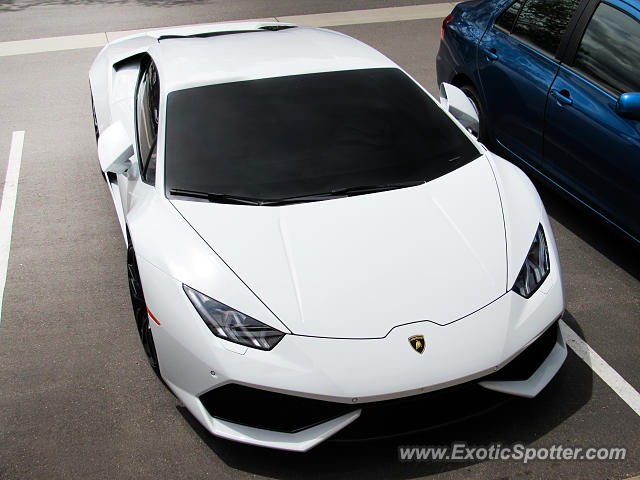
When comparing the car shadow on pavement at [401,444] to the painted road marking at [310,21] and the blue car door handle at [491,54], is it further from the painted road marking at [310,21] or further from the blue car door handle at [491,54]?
the painted road marking at [310,21]

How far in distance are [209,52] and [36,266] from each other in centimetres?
191

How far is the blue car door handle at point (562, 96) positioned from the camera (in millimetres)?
5090

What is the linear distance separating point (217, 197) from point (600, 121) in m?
2.58

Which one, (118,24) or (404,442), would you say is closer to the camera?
(404,442)

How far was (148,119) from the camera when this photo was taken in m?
4.53

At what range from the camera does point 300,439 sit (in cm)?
320

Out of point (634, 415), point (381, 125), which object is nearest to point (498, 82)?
point (381, 125)

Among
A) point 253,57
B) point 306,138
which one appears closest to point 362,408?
point 306,138

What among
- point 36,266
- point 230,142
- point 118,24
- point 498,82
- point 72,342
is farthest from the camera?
point 118,24

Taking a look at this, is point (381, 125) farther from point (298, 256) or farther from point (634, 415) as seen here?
point (634, 415)

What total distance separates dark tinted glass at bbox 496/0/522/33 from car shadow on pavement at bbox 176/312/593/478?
3.23 metres

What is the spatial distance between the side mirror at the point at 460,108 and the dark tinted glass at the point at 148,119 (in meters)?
1.82

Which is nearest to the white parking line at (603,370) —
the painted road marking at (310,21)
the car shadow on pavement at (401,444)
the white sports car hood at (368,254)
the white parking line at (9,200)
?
the car shadow on pavement at (401,444)

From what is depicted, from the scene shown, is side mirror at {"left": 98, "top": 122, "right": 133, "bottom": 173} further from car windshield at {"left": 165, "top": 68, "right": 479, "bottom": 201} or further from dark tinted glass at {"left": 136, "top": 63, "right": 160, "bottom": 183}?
car windshield at {"left": 165, "top": 68, "right": 479, "bottom": 201}
